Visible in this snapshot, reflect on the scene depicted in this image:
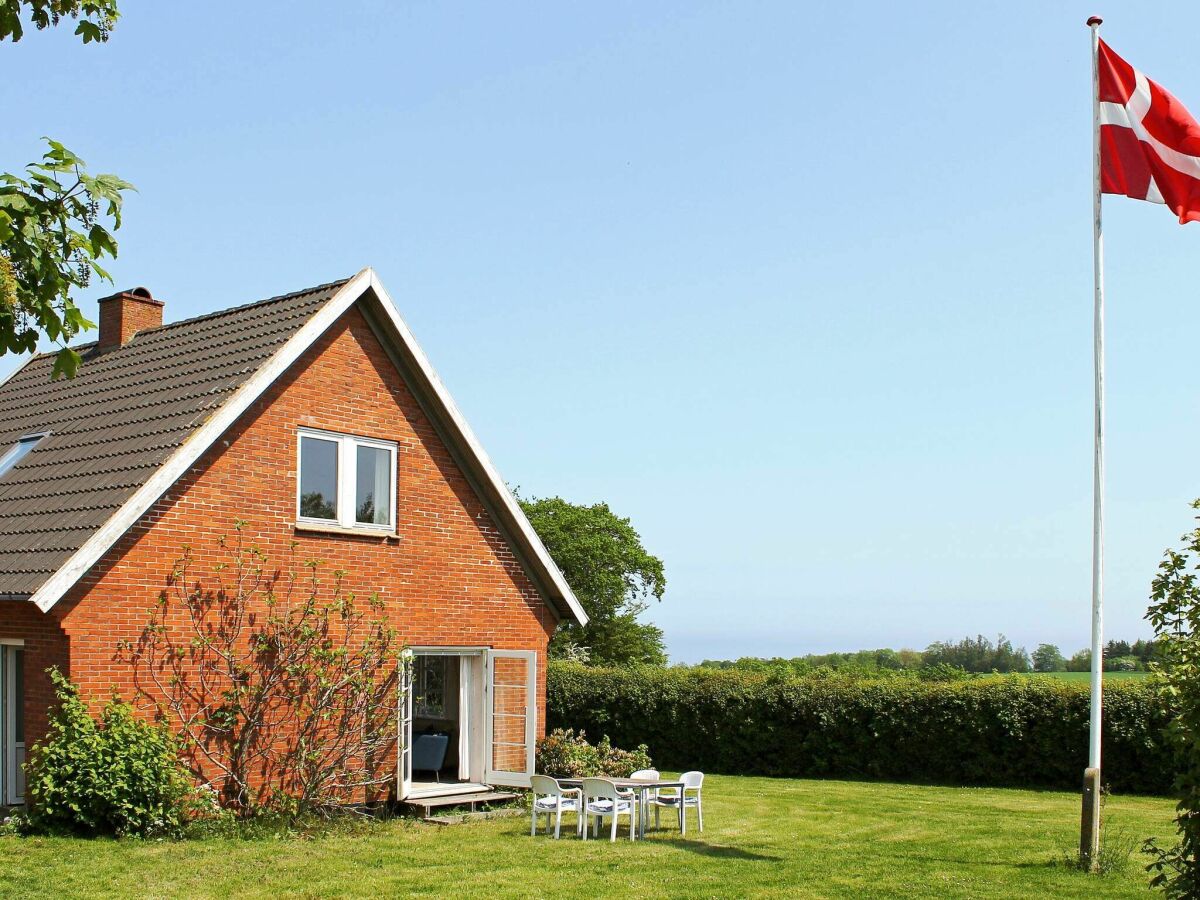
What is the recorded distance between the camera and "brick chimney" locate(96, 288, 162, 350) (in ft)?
70.7

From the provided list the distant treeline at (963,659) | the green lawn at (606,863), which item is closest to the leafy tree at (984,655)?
the distant treeline at (963,659)

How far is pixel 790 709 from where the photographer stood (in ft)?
88.4

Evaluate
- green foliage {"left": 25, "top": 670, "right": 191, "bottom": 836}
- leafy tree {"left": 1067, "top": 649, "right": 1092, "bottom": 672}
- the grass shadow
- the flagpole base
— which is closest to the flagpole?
the flagpole base

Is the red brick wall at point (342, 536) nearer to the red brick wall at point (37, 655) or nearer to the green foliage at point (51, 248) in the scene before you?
the red brick wall at point (37, 655)

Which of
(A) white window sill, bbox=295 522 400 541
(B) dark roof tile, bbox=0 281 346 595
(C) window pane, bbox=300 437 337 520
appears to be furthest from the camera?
(C) window pane, bbox=300 437 337 520

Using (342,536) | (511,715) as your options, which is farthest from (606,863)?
(342,536)

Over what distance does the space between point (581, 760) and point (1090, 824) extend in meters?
7.90

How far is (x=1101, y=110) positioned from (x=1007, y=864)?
8720 mm

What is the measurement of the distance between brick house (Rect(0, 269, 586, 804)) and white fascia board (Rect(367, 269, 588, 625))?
0.12 feet

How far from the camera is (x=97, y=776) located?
47.5ft

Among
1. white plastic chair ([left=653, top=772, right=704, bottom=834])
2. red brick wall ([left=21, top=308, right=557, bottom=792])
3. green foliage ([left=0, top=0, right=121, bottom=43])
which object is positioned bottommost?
white plastic chair ([left=653, top=772, right=704, bottom=834])

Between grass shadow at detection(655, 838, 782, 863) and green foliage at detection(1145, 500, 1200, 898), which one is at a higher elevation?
green foliage at detection(1145, 500, 1200, 898)

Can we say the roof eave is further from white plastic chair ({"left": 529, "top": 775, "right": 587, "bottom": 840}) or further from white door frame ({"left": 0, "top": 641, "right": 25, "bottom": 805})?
white plastic chair ({"left": 529, "top": 775, "right": 587, "bottom": 840})

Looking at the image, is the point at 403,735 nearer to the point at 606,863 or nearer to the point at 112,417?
the point at 606,863
